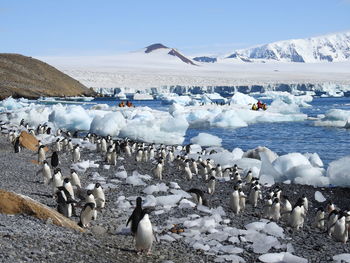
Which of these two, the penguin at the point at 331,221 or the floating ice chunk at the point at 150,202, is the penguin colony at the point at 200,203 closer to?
the penguin at the point at 331,221

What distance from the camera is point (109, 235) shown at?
25.2ft

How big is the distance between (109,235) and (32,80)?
68.7 meters

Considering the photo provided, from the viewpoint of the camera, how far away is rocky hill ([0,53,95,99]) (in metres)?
67.4

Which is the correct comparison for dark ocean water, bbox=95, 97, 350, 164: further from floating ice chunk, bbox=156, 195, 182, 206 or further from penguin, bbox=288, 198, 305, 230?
floating ice chunk, bbox=156, 195, 182, 206

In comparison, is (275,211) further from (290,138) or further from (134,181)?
(290,138)

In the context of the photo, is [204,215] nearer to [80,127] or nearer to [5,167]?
[5,167]

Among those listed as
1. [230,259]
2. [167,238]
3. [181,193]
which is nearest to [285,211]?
[181,193]

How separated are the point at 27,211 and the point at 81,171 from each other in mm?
6658

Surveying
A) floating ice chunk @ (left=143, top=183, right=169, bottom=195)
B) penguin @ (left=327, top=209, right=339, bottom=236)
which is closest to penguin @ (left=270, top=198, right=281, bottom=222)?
penguin @ (left=327, top=209, right=339, bottom=236)

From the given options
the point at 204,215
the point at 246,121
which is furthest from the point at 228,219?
the point at 246,121

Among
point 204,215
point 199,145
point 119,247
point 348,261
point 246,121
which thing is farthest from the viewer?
point 246,121

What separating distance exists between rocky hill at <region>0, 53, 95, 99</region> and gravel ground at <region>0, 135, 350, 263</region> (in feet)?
180

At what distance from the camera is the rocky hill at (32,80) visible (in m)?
67.4

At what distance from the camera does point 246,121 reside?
3481cm
